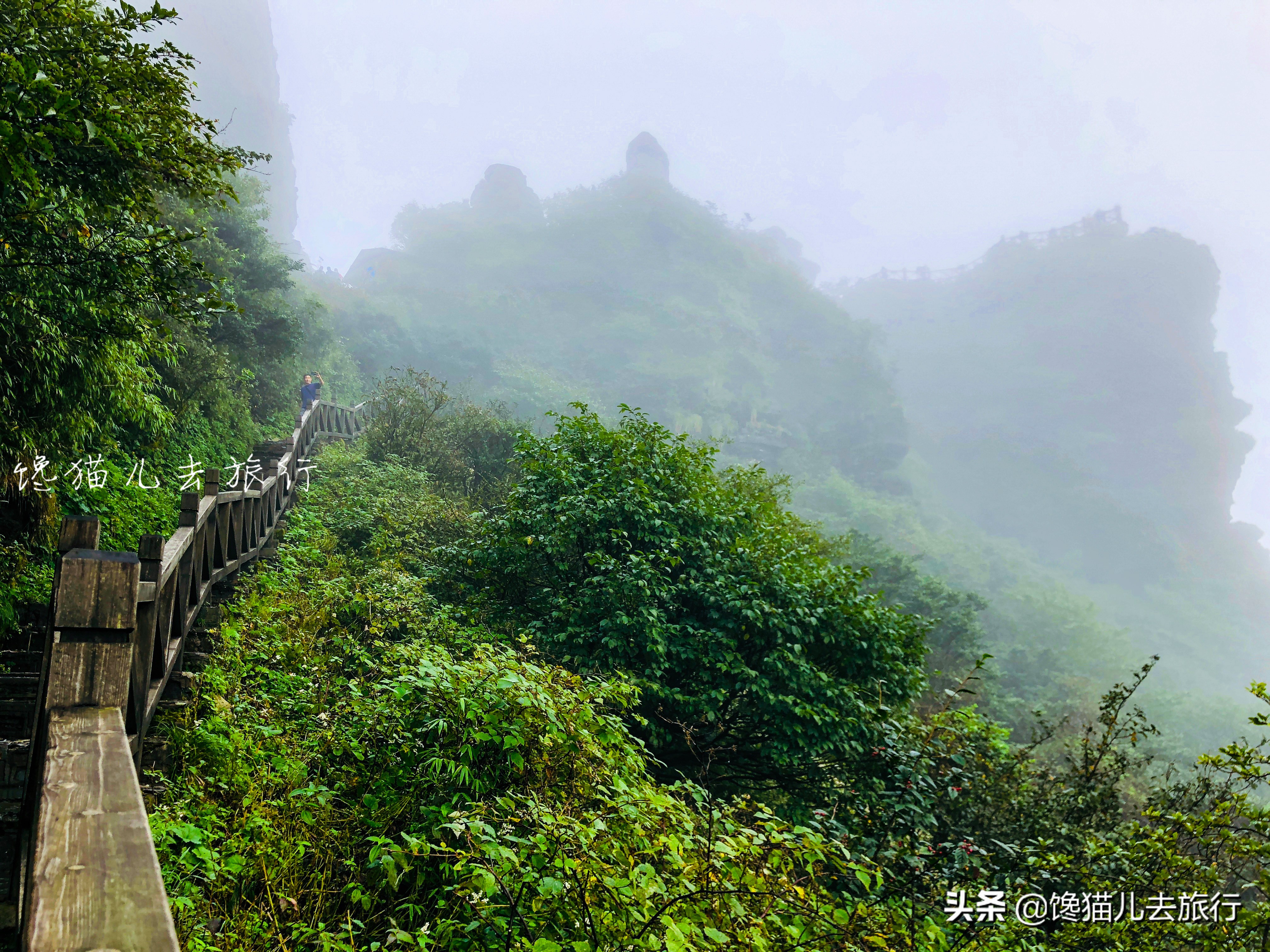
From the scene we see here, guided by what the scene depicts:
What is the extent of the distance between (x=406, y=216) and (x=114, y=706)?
3267 inches

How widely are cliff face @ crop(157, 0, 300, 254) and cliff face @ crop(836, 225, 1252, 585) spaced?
2911 inches

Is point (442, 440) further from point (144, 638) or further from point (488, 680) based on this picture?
point (488, 680)

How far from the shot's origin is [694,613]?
6.91m

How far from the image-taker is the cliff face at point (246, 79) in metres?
54.6

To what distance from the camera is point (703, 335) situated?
70.1 m

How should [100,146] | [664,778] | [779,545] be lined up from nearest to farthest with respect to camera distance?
1. [100,146]
2. [664,778]
3. [779,545]

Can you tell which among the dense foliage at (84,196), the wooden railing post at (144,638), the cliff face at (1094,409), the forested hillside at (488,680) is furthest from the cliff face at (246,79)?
the cliff face at (1094,409)

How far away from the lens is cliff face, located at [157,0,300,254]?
2151 inches

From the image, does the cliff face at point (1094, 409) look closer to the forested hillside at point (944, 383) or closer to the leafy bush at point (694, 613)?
the forested hillside at point (944, 383)

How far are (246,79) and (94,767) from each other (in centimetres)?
7883

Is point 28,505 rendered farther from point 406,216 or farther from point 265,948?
point 406,216

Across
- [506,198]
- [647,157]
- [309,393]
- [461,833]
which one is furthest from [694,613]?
[647,157]

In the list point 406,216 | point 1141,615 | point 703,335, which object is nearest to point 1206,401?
point 1141,615

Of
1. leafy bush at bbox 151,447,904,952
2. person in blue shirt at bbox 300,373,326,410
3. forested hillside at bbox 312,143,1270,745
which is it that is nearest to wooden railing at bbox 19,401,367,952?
leafy bush at bbox 151,447,904,952
